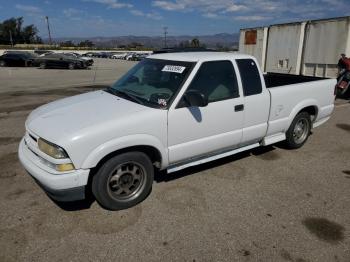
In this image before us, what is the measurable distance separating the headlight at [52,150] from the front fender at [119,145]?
0.24 metres

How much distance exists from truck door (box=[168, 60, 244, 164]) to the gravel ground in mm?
563

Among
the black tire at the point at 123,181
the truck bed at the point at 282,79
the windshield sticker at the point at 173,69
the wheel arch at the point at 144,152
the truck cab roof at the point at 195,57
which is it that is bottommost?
the black tire at the point at 123,181

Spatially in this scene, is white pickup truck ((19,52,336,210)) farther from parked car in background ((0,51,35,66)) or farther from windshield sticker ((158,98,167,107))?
parked car in background ((0,51,35,66))

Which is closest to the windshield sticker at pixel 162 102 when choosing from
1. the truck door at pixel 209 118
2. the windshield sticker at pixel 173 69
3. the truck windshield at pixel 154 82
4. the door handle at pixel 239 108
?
the truck windshield at pixel 154 82

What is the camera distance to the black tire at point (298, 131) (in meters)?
5.58

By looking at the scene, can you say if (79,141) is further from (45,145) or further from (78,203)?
(78,203)

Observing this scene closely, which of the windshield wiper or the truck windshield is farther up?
the truck windshield

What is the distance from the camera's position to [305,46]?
11.6 m

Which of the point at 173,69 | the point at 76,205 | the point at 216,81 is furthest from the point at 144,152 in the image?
the point at 216,81

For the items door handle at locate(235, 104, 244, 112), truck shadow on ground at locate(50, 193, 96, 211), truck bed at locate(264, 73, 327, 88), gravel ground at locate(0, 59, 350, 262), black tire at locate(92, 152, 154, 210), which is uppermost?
truck bed at locate(264, 73, 327, 88)

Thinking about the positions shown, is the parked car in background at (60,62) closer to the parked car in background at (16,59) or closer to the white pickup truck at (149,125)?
the parked car in background at (16,59)

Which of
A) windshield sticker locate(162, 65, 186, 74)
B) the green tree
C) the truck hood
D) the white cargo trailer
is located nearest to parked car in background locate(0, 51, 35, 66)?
the white cargo trailer

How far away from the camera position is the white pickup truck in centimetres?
330

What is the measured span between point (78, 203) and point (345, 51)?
9.98 metres
